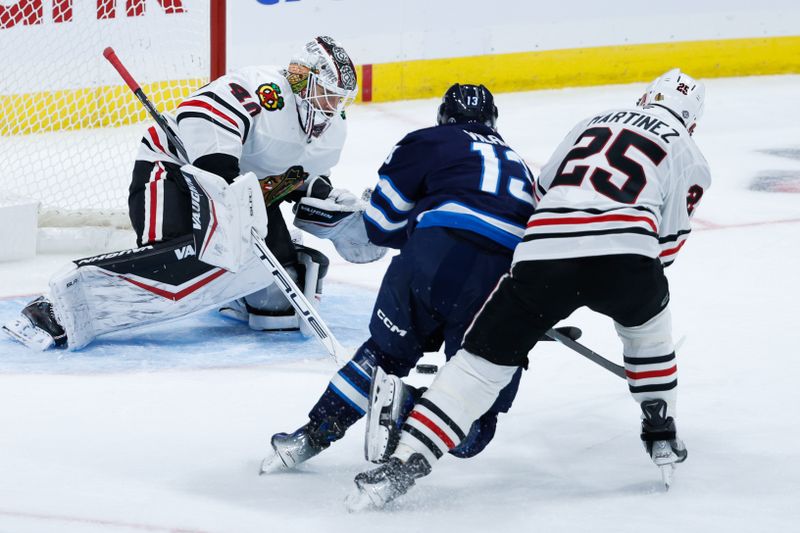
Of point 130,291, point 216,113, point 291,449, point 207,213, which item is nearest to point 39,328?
point 130,291

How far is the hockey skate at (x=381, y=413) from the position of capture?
261 centimetres

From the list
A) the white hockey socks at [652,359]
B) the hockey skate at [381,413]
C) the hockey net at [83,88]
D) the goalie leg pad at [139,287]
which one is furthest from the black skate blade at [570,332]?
the hockey net at [83,88]

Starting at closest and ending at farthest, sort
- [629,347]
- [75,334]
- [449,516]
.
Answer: [449,516] → [629,347] → [75,334]

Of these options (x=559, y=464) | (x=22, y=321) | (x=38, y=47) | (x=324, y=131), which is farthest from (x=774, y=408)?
(x=38, y=47)

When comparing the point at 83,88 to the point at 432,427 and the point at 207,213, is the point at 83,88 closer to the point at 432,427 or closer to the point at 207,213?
the point at 207,213

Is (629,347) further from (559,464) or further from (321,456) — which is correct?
(321,456)

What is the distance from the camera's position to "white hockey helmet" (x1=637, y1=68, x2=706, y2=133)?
113 inches

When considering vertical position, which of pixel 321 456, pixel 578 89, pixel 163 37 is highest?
pixel 163 37

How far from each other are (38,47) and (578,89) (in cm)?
386

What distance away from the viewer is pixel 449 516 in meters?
2.61

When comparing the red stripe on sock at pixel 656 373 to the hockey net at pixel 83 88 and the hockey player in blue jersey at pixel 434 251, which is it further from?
the hockey net at pixel 83 88

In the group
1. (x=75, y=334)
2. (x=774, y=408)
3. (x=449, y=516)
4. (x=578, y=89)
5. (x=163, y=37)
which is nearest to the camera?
(x=449, y=516)

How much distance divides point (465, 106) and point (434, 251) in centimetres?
38

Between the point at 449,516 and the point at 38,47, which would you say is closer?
the point at 449,516
